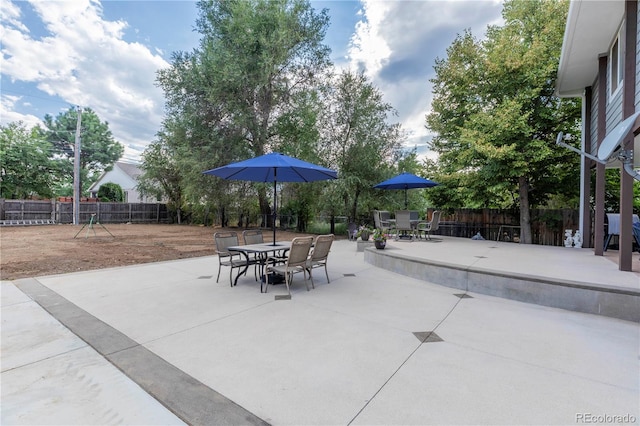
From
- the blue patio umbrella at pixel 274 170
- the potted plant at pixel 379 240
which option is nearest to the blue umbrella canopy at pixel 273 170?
the blue patio umbrella at pixel 274 170

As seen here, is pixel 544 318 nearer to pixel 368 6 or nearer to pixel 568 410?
pixel 568 410

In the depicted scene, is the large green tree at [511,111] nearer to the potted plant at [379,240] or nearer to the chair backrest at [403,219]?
the chair backrest at [403,219]

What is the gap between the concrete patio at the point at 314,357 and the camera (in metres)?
1.78

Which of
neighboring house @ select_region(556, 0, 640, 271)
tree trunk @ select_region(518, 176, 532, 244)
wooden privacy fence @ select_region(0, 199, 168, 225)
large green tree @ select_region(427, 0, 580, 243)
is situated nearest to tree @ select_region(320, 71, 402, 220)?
large green tree @ select_region(427, 0, 580, 243)

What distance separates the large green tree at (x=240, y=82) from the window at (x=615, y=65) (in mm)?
9395

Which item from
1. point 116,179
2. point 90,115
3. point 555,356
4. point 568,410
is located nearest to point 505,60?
point 555,356

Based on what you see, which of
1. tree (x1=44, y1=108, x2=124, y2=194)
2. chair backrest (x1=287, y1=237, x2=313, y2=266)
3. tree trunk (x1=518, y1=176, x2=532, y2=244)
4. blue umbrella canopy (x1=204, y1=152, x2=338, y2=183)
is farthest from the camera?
tree (x1=44, y1=108, x2=124, y2=194)

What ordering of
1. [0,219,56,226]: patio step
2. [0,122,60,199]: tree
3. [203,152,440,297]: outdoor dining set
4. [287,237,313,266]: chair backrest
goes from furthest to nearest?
1. [0,122,60,199]: tree
2. [0,219,56,226]: patio step
3. [203,152,440,297]: outdoor dining set
4. [287,237,313,266]: chair backrest

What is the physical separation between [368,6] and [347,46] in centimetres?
260

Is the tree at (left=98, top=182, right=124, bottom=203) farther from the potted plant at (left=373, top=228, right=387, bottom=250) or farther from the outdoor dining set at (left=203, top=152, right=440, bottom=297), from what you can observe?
the potted plant at (left=373, top=228, right=387, bottom=250)

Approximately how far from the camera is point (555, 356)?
8.05 feet

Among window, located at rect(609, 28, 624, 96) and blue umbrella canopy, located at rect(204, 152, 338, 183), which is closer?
blue umbrella canopy, located at rect(204, 152, 338, 183)

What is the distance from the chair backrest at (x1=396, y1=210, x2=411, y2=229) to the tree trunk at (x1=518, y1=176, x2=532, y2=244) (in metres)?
3.88

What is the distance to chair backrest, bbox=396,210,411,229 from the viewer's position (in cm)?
855
